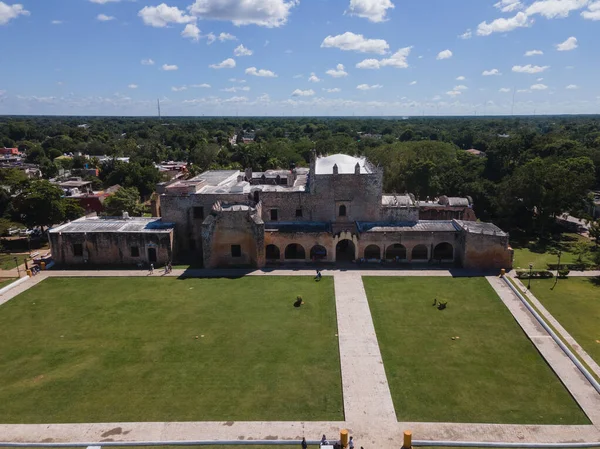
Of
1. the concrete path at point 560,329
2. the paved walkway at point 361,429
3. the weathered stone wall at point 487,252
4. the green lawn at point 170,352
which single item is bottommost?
the paved walkway at point 361,429

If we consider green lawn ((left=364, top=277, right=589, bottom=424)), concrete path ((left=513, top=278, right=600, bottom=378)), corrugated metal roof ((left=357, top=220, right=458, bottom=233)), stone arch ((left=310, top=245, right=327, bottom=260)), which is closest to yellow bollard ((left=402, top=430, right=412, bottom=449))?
green lawn ((left=364, top=277, right=589, bottom=424))

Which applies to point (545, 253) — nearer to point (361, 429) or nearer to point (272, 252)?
point (272, 252)

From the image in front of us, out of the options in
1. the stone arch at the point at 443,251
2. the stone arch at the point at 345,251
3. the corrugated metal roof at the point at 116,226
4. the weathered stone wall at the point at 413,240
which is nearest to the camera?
the weathered stone wall at the point at 413,240

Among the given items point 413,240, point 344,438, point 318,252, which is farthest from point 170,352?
point 413,240

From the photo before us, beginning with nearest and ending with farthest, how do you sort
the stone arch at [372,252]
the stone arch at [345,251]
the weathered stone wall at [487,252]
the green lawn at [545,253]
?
1. the weathered stone wall at [487,252]
2. the green lawn at [545,253]
3. the stone arch at [345,251]
4. the stone arch at [372,252]

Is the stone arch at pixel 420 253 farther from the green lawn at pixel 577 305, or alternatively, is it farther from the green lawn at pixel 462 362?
the green lawn at pixel 577 305

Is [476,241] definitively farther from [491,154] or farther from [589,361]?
[491,154]

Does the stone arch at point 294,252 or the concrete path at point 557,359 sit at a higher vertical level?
the stone arch at point 294,252

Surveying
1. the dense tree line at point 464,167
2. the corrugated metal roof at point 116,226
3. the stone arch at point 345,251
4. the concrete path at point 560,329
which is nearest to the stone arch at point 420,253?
the stone arch at point 345,251

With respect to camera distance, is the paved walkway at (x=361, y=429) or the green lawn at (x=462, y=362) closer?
the paved walkway at (x=361, y=429)
